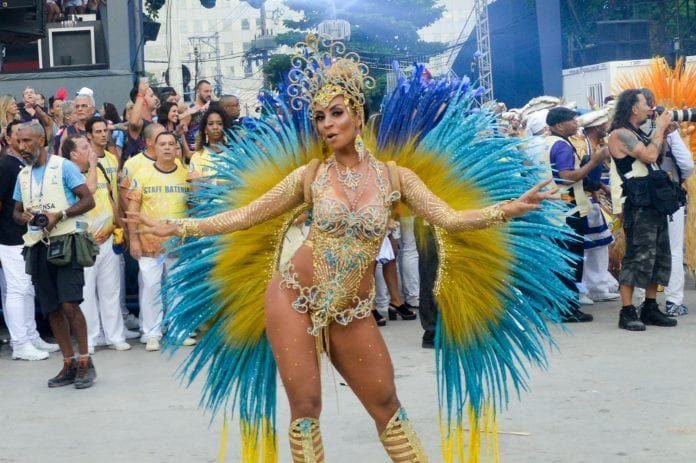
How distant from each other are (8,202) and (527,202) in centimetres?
528

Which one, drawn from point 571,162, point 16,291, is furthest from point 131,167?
point 571,162

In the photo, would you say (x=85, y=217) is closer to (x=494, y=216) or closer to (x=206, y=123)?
(x=206, y=123)

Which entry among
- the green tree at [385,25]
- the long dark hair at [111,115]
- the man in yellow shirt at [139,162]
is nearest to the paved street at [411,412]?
the man in yellow shirt at [139,162]

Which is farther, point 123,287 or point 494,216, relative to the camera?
point 123,287

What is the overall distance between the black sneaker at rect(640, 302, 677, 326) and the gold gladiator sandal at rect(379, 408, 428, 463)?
480 cm

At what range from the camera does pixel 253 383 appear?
489 centimetres

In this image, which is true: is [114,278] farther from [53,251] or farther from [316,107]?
[316,107]

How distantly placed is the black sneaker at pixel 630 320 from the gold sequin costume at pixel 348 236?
454 cm

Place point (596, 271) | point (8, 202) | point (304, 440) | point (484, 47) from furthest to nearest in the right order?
point (484, 47), point (596, 271), point (8, 202), point (304, 440)

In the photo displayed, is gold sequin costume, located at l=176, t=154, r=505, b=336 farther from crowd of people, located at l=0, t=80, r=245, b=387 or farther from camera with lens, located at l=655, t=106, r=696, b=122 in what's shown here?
camera with lens, located at l=655, t=106, r=696, b=122

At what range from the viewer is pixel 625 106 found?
8.42 meters

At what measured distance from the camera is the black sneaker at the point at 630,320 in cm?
852

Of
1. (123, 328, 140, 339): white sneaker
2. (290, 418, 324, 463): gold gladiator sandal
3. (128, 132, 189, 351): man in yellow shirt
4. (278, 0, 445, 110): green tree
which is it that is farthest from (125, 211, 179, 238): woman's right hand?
(278, 0, 445, 110): green tree

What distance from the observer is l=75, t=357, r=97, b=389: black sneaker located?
729cm
